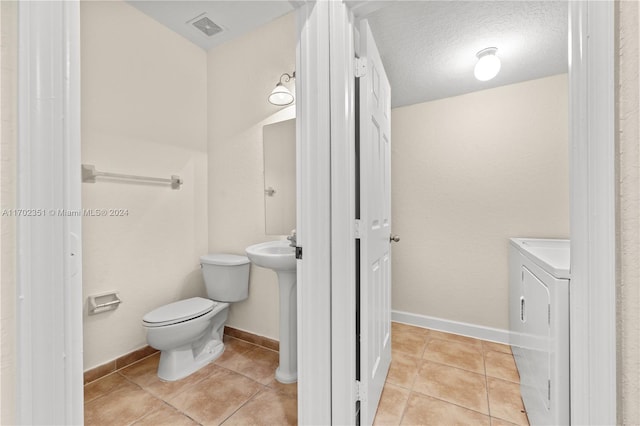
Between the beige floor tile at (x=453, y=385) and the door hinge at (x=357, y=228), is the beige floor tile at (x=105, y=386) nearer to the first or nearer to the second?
the door hinge at (x=357, y=228)

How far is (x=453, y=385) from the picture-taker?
63.4 inches

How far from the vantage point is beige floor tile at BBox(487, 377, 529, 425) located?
4.47ft

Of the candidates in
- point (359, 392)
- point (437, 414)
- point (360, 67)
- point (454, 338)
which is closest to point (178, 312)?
point (359, 392)

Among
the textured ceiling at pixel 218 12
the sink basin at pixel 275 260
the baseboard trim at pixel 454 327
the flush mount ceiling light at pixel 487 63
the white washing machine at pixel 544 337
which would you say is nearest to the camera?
the white washing machine at pixel 544 337

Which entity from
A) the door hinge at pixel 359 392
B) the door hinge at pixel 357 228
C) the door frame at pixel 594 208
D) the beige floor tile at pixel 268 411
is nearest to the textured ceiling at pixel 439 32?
the door frame at pixel 594 208

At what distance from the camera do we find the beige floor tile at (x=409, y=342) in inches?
79.1

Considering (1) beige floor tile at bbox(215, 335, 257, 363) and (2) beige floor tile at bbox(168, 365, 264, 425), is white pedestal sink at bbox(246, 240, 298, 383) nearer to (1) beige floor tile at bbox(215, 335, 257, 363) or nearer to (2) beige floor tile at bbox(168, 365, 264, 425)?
(2) beige floor tile at bbox(168, 365, 264, 425)

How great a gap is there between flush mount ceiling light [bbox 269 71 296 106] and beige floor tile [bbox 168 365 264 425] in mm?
1828

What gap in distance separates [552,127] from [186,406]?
3.04 meters

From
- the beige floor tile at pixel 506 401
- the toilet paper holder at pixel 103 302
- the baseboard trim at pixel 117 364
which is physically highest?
the toilet paper holder at pixel 103 302

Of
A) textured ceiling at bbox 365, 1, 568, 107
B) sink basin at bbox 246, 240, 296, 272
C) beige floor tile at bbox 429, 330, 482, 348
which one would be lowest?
beige floor tile at bbox 429, 330, 482, 348

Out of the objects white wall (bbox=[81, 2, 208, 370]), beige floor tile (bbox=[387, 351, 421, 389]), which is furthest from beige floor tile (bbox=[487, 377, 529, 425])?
white wall (bbox=[81, 2, 208, 370])

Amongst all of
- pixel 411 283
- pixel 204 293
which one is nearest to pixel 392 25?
pixel 411 283

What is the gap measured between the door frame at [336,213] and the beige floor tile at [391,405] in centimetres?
40
